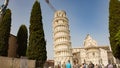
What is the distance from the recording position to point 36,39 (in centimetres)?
2705

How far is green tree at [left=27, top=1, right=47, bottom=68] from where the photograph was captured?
1019 inches

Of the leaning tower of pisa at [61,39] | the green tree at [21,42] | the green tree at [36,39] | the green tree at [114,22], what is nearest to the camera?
the green tree at [36,39]

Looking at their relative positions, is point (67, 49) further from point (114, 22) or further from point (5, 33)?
point (5, 33)

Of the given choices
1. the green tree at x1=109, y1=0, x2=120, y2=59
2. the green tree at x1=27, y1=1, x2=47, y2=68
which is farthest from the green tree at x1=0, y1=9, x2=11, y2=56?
the green tree at x1=109, y1=0, x2=120, y2=59

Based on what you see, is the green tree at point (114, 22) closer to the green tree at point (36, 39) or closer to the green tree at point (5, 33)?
the green tree at point (36, 39)

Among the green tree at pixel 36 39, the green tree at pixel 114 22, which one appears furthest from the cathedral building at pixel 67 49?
the green tree at pixel 36 39

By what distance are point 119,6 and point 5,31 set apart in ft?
58.3

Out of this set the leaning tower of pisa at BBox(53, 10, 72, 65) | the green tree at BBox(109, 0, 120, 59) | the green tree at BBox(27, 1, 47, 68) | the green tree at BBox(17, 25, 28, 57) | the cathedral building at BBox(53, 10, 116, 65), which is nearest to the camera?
the green tree at BBox(27, 1, 47, 68)

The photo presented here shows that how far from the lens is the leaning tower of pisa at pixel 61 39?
6801 centimetres

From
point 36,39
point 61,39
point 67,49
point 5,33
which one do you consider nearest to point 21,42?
point 5,33

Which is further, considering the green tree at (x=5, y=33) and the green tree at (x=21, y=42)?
the green tree at (x=21, y=42)

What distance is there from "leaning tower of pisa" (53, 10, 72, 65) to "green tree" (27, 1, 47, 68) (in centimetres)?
3994

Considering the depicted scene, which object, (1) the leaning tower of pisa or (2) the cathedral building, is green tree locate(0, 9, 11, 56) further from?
(1) the leaning tower of pisa

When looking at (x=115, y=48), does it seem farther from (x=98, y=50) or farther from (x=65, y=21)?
(x=65, y=21)
